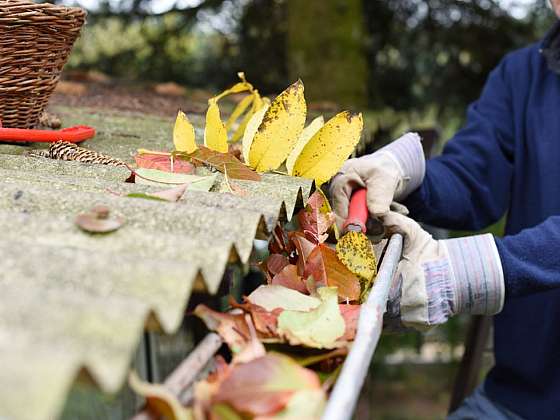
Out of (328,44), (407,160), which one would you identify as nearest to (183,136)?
(407,160)

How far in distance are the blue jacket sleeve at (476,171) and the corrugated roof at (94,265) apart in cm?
75

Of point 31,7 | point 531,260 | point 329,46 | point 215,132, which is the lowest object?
point 329,46

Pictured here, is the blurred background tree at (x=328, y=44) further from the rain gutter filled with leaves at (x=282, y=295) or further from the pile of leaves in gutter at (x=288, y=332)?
the pile of leaves in gutter at (x=288, y=332)

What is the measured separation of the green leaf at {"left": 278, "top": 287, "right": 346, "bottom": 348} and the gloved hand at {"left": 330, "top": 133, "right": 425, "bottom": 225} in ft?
1.81

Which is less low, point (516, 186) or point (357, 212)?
point (357, 212)


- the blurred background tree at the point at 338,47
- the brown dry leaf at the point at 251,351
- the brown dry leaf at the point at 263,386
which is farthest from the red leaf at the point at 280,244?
the blurred background tree at the point at 338,47

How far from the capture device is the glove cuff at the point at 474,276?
1.36 meters

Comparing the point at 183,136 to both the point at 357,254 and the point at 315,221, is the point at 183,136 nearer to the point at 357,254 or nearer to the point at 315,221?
the point at 315,221

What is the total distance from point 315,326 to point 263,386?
0.18 metres

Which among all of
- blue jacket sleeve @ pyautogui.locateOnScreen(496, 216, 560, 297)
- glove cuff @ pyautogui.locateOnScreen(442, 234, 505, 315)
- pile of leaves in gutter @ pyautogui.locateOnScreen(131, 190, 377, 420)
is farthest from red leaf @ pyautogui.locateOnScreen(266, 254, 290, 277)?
→ blue jacket sleeve @ pyautogui.locateOnScreen(496, 216, 560, 297)

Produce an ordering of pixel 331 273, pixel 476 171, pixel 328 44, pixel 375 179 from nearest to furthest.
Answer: pixel 331 273 → pixel 375 179 → pixel 476 171 → pixel 328 44

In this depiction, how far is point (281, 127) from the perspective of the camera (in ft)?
4.24

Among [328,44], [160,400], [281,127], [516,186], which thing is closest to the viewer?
[160,400]

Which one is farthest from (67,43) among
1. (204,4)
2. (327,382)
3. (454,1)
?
(454,1)
